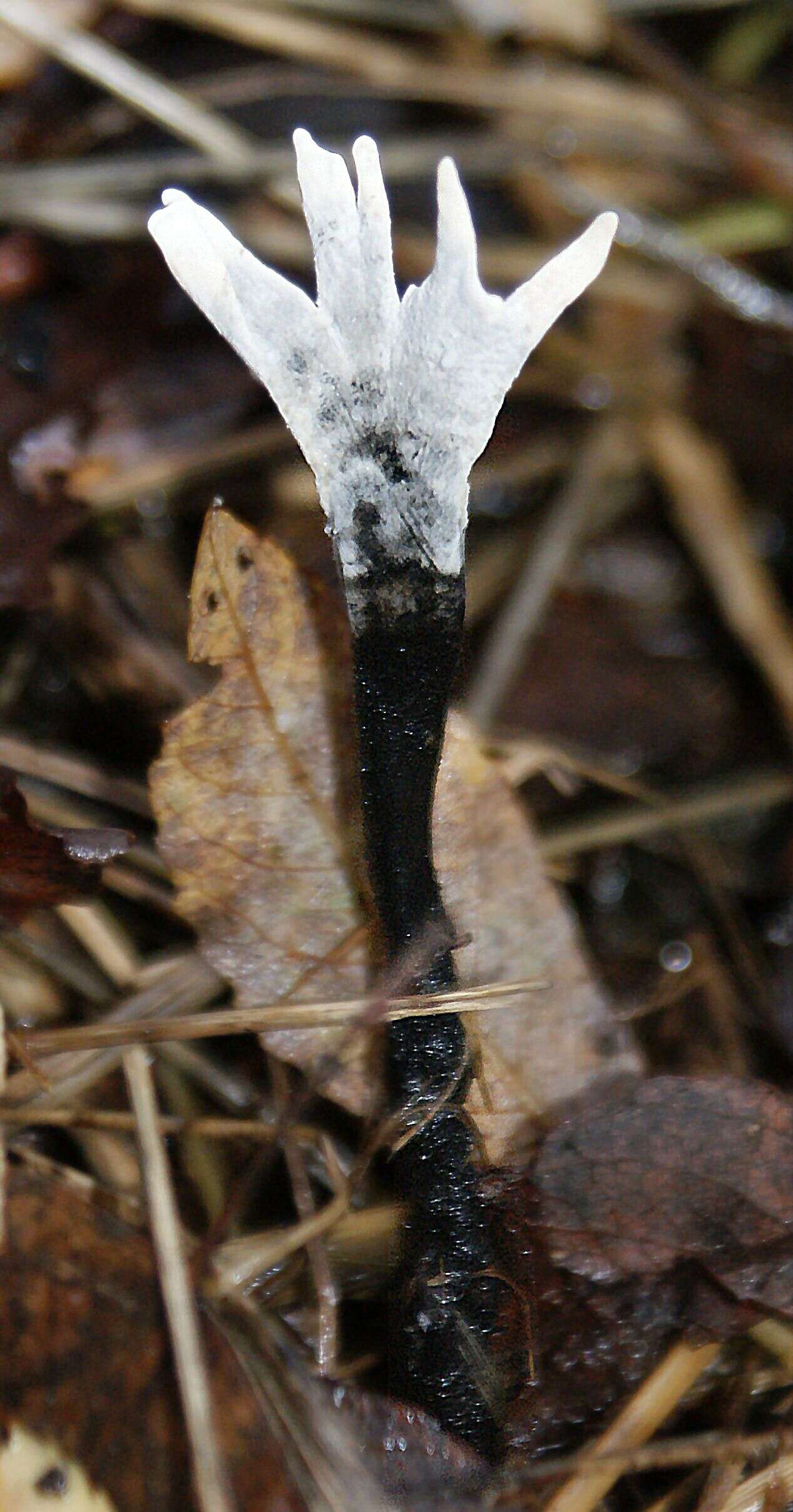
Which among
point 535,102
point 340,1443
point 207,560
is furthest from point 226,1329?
point 535,102

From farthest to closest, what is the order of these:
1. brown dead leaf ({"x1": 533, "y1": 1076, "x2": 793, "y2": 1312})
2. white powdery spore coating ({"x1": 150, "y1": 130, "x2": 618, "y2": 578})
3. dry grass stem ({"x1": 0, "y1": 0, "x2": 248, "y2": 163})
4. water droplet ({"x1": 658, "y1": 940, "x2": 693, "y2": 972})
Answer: dry grass stem ({"x1": 0, "y1": 0, "x2": 248, "y2": 163}) < water droplet ({"x1": 658, "y1": 940, "x2": 693, "y2": 972}) < brown dead leaf ({"x1": 533, "y1": 1076, "x2": 793, "y2": 1312}) < white powdery spore coating ({"x1": 150, "y1": 130, "x2": 618, "y2": 578})

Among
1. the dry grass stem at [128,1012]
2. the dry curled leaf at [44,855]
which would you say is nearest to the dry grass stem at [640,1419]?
the dry grass stem at [128,1012]

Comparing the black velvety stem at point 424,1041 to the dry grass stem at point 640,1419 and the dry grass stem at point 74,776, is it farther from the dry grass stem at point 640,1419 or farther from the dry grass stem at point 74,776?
the dry grass stem at point 74,776

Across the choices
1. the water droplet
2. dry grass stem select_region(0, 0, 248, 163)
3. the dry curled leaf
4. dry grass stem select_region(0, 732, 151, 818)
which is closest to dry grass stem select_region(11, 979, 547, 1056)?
the dry curled leaf

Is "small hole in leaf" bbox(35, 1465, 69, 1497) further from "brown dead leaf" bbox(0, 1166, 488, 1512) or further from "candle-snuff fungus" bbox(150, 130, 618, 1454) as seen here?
"candle-snuff fungus" bbox(150, 130, 618, 1454)

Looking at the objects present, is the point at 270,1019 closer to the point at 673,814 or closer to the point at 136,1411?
the point at 136,1411

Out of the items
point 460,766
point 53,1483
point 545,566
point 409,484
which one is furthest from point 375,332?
point 545,566

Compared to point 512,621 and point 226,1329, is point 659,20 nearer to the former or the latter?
point 512,621
